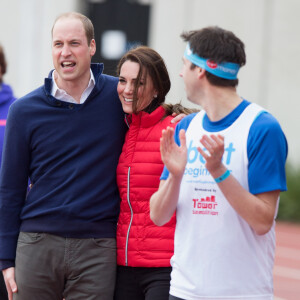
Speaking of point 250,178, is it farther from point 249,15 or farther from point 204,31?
point 249,15

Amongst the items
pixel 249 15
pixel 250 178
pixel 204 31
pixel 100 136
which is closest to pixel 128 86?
pixel 100 136

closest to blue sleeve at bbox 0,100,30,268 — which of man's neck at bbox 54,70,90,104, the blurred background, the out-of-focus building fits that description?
man's neck at bbox 54,70,90,104

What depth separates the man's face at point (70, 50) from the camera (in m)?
4.20

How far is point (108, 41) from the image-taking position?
17562 mm

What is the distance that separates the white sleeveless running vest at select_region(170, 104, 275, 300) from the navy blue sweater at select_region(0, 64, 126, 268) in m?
0.86

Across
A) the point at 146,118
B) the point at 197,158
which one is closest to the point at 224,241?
the point at 197,158

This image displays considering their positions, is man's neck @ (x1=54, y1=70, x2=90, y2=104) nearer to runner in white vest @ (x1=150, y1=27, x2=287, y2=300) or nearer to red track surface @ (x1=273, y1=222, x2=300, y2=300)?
runner in white vest @ (x1=150, y1=27, x2=287, y2=300)

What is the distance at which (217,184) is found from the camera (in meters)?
3.19

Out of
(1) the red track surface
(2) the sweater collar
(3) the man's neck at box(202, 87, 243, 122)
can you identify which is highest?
(3) the man's neck at box(202, 87, 243, 122)

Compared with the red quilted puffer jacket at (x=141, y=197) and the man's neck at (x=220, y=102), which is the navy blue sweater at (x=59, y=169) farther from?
the man's neck at (x=220, y=102)

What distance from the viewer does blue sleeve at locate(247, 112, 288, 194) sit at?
10.5 feet

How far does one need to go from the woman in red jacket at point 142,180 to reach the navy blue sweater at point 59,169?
0.08m

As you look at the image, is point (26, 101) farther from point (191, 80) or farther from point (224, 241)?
point (224, 241)

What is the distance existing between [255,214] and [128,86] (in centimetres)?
129
